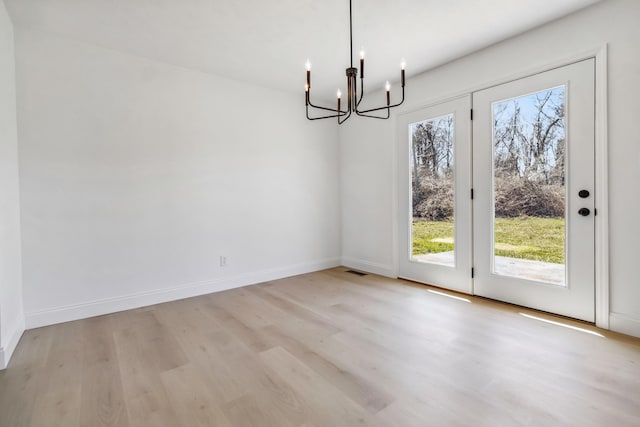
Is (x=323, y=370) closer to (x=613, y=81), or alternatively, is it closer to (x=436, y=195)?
(x=436, y=195)

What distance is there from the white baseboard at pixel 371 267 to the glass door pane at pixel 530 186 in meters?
1.36

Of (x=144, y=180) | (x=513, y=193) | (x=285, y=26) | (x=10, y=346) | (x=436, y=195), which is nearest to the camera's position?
(x=10, y=346)

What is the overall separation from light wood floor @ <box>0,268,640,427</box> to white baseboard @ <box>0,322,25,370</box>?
6cm

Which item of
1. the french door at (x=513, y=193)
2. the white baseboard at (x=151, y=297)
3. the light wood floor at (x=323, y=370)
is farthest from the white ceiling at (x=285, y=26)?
the light wood floor at (x=323, y=370)

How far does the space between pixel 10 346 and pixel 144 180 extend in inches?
66.7

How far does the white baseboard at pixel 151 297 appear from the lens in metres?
2.76

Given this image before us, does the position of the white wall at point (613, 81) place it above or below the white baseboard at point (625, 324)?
above

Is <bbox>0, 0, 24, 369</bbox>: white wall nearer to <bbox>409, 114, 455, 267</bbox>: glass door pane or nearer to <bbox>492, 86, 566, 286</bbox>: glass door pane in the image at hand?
<bbox>409, 114, 455, 267</bbox>: glass door pane

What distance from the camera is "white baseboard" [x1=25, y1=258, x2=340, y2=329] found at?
2756 millimetres

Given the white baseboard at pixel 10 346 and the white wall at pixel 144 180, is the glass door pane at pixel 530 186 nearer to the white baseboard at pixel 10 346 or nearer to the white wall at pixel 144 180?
the white wall at pixel 144 180

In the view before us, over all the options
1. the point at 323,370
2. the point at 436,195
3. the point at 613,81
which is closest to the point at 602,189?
the point at 613,81

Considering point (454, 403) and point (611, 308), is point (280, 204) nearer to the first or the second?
point (454, 403)

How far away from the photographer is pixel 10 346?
2215 mm

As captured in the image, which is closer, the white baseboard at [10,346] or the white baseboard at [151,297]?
the white baseboard at [10,346]
